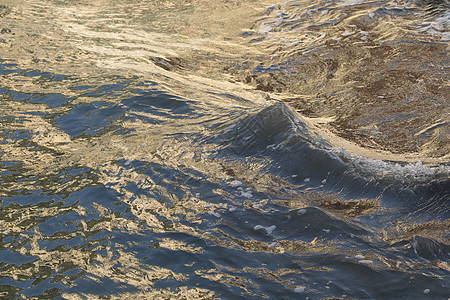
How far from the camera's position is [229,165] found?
14.2 feet

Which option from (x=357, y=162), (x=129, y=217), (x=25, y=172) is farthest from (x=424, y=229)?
(x=25, y=172)

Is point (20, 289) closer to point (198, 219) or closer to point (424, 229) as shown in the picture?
point (198, 219)

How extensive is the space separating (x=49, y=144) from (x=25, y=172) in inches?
22.3

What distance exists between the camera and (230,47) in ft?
26.8

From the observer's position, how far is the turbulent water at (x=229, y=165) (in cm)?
308

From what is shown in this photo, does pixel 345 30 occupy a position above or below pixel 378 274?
above

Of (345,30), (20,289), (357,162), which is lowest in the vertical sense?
(20,289)

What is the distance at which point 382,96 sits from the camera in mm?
5961

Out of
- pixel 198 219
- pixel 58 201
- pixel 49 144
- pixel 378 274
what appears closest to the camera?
pixel 378 274

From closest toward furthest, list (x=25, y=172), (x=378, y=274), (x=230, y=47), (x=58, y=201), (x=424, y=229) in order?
1. (x=378, y=274)
2. (x=424, y=229)
3. (x=58, y=201)
4. (x=25, y=172)
5. (x=230, y=47)

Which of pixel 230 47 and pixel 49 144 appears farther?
pixel 230 47

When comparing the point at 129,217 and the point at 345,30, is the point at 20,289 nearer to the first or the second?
the point at 129,217

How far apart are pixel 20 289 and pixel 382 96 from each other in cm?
471

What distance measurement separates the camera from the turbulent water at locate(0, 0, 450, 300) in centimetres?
308
